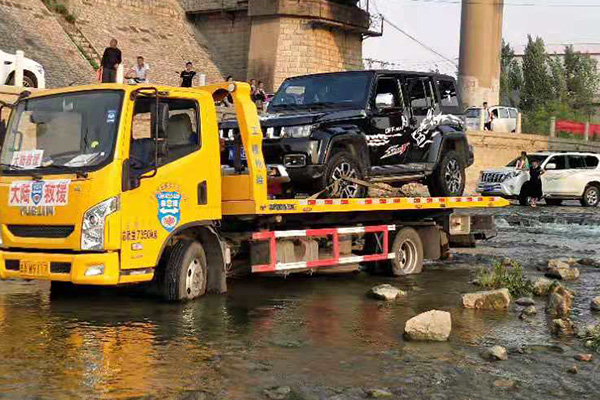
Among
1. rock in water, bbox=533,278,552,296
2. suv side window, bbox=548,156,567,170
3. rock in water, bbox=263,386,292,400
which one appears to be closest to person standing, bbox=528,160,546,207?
suv side window, bbox=548,156,567,170

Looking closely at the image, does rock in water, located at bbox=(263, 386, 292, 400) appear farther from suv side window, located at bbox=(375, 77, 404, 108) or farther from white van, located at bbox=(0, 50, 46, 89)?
white van, located at bbox=(0, 50, 46, 89)

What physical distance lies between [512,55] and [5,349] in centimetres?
8279

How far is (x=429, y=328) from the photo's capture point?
8.33 m

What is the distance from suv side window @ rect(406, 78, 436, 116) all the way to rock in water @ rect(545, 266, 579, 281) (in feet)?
9.93

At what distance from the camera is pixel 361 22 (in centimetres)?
4928

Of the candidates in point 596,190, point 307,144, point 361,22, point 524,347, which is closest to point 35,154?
point 307,144

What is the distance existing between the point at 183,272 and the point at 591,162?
24825mm

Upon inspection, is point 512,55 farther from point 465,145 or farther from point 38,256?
point 38,256

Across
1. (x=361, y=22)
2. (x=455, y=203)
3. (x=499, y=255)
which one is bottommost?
(x=499, y=255)

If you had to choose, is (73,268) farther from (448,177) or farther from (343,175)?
(448,177)

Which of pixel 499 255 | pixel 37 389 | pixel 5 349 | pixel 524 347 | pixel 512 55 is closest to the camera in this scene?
pixel 37 389

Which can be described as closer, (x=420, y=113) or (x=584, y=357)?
(x=584, y=357)

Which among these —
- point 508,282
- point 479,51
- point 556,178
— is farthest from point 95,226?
point 479,51

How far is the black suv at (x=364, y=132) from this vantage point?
38.6ft
